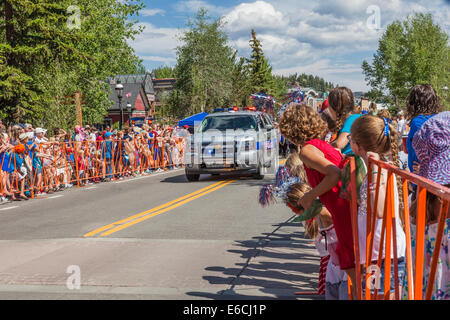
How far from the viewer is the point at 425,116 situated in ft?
15.1

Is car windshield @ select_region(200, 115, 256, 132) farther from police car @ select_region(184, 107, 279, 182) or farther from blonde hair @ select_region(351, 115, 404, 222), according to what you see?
blonde hair @ select_region(351, 115, 404, 222)

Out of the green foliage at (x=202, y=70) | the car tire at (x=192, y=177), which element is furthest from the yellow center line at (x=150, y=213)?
the green foliage at (x=202, y=70)

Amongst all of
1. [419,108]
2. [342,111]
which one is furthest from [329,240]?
[342,111]

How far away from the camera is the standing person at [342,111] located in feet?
16.7

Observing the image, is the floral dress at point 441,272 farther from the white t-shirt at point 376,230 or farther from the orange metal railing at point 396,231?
the white t-shirt at point 376,230

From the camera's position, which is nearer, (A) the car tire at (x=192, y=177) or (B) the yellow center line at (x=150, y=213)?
(B) the yellow center line at (x=150, y=213)

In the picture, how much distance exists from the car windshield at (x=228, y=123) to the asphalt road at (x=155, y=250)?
3985 millimetres

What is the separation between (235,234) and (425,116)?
3.99 m

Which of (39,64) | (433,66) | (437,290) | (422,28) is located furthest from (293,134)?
(422,28)

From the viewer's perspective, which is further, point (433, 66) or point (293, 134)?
point (433, 66)
